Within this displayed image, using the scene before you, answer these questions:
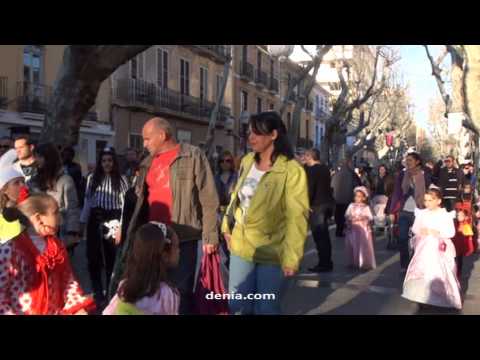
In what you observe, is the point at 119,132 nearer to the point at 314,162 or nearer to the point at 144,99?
the point at 144,99

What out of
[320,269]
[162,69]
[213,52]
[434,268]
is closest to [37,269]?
[434,268]

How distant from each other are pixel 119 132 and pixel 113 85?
1689mm

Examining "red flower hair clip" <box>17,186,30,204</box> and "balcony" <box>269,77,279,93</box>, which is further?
"balcony" <box>269,77,279,93</box>

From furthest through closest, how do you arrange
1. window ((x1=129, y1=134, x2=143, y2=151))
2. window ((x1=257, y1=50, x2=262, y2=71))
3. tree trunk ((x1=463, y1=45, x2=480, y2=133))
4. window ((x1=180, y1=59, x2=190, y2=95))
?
window ((x1=257, y1=50, x2=262, y2=71)) < window ((x1=180, y1=59, x2=190, y2=95)) < window ((x1=129, y1=134, x2=143, y2=151)) < tree trunk ((x1=463, y1=45, x2=480, y2=133))

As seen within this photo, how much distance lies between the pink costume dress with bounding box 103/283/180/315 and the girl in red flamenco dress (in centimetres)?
37

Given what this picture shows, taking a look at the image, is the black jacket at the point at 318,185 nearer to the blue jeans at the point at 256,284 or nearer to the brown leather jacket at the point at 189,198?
the brown leather jacket at the point at 189,198

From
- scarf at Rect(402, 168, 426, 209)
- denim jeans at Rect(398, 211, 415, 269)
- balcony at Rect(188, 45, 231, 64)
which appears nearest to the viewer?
scarf at Rect(402, 168, 426, 209)

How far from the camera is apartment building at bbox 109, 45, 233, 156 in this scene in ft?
77.7

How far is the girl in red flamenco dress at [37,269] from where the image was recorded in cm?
355

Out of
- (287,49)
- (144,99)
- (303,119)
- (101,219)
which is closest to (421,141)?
(303,119)

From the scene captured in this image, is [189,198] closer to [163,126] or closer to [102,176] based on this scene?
[163,126]

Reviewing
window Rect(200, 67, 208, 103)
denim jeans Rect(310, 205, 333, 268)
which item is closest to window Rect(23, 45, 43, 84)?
window Rect(200, 67, 208, 103)

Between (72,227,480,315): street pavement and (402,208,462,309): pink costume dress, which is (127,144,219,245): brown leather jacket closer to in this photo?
(72,227,480,315): street pavement

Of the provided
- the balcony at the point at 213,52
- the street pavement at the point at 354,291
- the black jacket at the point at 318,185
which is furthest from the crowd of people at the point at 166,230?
the balcony at the point at 213,52
